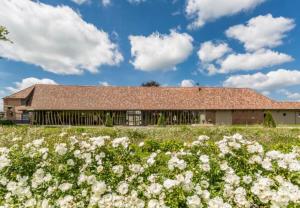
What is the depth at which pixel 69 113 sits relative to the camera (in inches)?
1391

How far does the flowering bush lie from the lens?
3.58m

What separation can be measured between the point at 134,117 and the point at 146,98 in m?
3.00

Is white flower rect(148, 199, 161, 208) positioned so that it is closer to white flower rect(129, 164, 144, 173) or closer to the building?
white flower rect(129, 164, 144, 173)

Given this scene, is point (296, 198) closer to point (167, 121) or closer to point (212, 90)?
point (167, 121)

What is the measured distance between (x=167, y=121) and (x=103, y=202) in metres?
32.6

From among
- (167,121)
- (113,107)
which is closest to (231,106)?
(167,121)

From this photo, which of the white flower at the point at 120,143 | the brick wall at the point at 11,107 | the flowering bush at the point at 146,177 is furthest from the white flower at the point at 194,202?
the brick wall at the point at 11,107

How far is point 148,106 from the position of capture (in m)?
36.0

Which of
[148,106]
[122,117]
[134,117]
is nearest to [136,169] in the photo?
[148,106]

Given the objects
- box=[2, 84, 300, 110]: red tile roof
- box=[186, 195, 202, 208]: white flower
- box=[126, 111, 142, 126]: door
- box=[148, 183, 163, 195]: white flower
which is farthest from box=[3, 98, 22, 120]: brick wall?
box=[186, 195, 202, 208]: white flower

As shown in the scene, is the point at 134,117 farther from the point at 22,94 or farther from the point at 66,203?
the point at 66,203

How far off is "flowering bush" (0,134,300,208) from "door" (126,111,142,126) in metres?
30.4

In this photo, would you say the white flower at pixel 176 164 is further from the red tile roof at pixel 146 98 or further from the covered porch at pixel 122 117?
the covered porch at pixel 122 117

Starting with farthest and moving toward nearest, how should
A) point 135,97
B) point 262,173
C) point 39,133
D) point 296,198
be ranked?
point 135,97 < point 39,133 < point 262,173 < point 296,198
